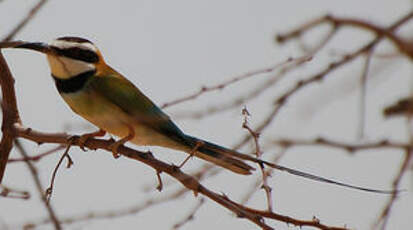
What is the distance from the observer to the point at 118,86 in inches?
159

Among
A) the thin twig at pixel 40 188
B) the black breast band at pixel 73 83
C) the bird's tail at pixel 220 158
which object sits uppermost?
the black breast band at pixel 73 83

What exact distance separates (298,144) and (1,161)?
6.56 ft

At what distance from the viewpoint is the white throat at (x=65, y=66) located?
403cm

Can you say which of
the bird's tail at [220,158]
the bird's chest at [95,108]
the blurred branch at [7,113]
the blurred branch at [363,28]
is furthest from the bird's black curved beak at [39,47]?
the blurred branch at [363,28]

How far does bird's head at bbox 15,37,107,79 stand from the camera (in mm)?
3971

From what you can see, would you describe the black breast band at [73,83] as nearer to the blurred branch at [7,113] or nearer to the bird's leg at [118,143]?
the bird's leg at [118,143]

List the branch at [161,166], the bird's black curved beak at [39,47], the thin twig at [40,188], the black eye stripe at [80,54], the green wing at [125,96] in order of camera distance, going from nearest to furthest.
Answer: the branch at [161,166], the thin twig at [40,188], the bird's black curved beak at [39,47], the green wing at [125,96], the black eye stripe at [80,54]

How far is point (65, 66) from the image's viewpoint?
4.06 metres

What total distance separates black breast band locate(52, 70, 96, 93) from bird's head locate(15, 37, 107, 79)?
0.07 feet

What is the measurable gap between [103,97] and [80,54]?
35 centimetres

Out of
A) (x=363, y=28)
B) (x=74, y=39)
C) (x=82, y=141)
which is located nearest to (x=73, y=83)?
(x=74, y=39)

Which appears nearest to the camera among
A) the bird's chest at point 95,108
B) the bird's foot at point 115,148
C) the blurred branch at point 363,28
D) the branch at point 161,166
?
the blurred branch at point 363,28

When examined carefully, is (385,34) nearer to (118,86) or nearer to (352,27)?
(352,27)

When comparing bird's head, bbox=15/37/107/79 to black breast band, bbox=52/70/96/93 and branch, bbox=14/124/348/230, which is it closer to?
black breast band, bbox=52/70/96/93
